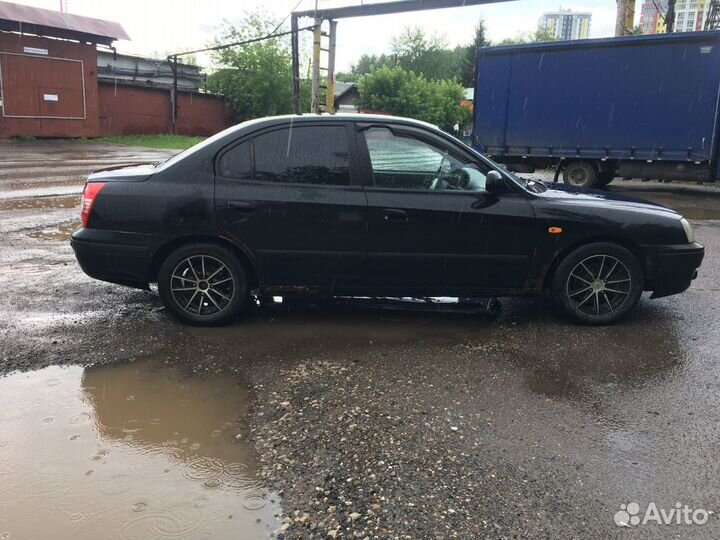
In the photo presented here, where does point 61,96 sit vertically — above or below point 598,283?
above

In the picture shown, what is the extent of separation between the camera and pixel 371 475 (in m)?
2.88

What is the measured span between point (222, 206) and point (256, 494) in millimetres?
2536

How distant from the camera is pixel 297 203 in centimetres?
474

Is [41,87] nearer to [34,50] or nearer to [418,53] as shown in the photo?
[34,50]

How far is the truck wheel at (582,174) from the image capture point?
14.9 meters

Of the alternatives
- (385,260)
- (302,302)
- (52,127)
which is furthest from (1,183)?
(52,127)

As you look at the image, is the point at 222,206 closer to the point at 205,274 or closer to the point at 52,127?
the point at 205,274

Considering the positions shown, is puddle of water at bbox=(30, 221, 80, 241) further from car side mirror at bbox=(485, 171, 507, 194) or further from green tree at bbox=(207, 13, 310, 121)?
green tree at bbox=(207, 13, 310, 121)

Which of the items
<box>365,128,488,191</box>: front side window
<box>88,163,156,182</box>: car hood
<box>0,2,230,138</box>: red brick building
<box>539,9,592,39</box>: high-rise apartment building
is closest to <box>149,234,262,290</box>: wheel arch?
<box>88,163,156,182</box>: car hood

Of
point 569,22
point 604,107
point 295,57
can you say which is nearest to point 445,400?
point 604,107

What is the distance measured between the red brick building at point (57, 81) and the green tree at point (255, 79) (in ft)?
27.9

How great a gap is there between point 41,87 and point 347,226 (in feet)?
90.9

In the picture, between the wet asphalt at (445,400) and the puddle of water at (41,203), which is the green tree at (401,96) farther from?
the wet asphalt at (445,400)

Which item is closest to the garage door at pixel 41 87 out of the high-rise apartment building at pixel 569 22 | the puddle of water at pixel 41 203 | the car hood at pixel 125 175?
the puddle of water at pixel 41 203
